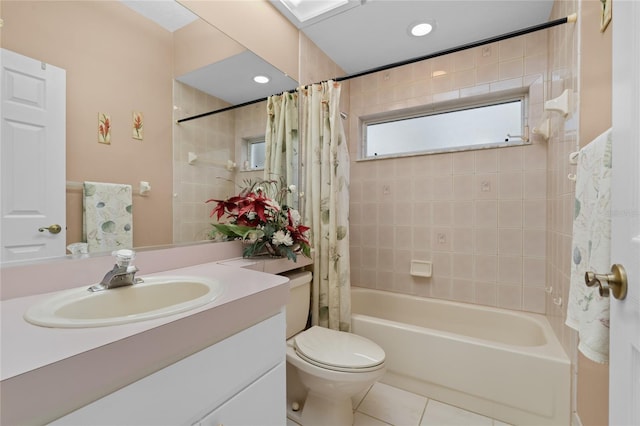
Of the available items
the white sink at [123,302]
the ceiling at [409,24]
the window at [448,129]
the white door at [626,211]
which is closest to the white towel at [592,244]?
the white door at [626,211]

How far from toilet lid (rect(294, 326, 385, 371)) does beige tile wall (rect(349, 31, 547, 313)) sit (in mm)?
1070

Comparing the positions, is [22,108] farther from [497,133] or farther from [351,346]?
[497,133]

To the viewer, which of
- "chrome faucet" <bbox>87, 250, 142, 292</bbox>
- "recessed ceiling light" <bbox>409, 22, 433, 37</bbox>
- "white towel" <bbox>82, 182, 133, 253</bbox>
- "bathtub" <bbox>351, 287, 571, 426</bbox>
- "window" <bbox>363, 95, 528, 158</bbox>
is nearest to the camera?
"chrome faucet" <bbox>87, 250, 142, 292</bbox>

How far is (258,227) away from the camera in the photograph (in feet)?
4.67

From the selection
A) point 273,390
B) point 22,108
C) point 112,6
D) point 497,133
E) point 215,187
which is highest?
point 112,6

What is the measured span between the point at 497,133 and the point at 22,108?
2569 mm

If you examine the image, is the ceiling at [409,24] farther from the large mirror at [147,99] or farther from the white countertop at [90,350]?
the white countertop at [90,350]

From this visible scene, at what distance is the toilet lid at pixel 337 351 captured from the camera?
1.19 metres

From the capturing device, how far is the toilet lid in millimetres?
1190

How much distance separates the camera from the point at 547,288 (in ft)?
5.82

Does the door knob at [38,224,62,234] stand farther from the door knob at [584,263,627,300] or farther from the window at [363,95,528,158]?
the window at [363,95,528,158]

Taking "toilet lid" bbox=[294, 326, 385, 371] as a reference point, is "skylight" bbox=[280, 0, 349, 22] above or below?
above

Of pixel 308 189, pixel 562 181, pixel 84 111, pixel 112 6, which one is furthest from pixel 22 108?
pixel 562 181

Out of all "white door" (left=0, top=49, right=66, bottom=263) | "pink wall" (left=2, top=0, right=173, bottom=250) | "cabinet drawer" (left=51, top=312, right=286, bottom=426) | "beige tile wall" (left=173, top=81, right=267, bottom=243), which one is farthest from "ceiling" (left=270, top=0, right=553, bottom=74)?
"cabinet drawer" (left=51, top=312, right=286, bottom=426)
